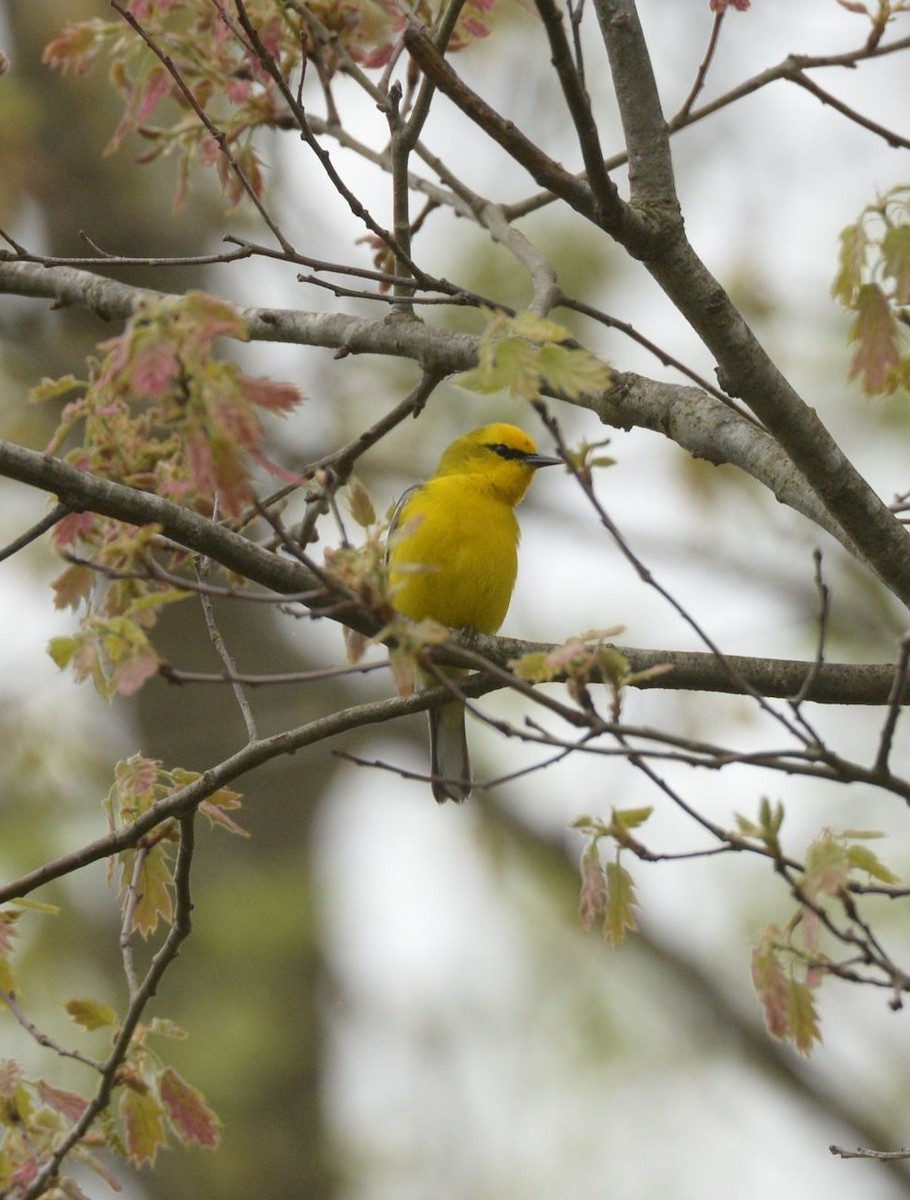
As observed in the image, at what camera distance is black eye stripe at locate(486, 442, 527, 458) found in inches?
222

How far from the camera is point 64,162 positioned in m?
9.74

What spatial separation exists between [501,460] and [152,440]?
7.19 ft

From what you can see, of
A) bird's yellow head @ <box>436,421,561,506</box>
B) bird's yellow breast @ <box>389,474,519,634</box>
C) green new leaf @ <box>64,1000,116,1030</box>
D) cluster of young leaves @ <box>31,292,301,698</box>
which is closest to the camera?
cluster of young leaves @ <box>31,292,301,698</box>

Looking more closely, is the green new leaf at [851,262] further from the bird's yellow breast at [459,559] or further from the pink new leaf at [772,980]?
the bird's yellow breast at [459,559]

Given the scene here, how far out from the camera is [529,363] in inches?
100.0

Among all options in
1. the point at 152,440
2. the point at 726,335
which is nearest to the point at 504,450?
the point at 152,440

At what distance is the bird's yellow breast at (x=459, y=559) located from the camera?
16.3ft

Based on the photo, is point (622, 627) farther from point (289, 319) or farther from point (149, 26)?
point (149, 26)

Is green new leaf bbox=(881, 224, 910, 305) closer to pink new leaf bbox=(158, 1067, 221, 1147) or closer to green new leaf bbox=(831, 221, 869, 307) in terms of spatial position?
green new leaf bbox=(831, 221, 869, 307)

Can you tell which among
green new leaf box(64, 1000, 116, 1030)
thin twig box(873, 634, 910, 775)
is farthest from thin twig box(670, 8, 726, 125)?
green new leaf box(64, 1000, 116, 1030)

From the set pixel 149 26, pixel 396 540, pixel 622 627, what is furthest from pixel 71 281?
pixel 622 627

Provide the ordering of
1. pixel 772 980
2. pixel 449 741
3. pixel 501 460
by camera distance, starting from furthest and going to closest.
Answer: pixel 449 741
pixel 501 460
pixel 772 980

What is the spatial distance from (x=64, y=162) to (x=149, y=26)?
19.3 feet

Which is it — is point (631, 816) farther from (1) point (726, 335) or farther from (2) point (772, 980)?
(1) point (726, 335)
